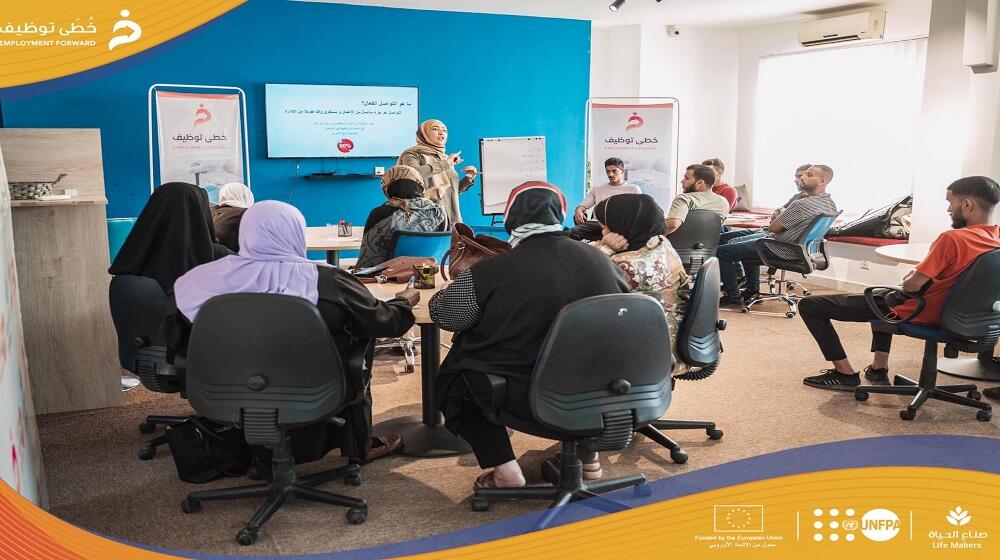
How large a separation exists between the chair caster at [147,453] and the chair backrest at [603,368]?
196cm

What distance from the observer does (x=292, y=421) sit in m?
2.71

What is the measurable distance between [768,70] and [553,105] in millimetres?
2762

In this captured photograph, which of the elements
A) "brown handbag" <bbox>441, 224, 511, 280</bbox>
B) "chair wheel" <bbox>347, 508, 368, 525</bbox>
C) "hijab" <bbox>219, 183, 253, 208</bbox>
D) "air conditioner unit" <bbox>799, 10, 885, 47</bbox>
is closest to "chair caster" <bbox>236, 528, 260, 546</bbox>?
"chair wheel" <bbox>347, 508, 368, 525</bbox>

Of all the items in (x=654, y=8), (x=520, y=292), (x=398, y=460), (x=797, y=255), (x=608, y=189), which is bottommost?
(x=398, y=460)

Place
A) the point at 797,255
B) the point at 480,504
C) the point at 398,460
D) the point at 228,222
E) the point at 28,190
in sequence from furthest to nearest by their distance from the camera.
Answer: the point at 797,255
the point at 228,222
the point at 28,190
the point at 398,460
the point at 480,504

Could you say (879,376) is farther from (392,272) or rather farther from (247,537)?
(247,537)

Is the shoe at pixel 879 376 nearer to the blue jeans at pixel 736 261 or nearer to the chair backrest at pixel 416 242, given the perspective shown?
the blue jeans at pixel 736 261

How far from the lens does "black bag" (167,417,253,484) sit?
10.9ft

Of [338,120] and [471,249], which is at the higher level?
[338,120]

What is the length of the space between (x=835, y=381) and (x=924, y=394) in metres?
0.52

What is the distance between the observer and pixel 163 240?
11.3 feet

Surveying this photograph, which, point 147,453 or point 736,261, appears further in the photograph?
point 736,261

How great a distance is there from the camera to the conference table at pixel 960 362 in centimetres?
483

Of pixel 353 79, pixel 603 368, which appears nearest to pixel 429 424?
pixel 603 368
